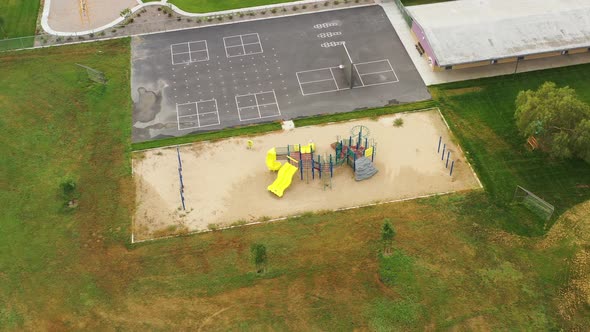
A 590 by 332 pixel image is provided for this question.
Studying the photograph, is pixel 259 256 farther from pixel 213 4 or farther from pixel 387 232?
pixel 213 4

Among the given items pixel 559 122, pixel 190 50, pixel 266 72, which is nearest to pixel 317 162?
pixel 266 72

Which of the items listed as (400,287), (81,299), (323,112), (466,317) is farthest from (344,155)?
(81,299)

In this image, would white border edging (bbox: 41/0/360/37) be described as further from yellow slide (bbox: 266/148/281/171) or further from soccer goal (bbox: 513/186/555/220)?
soccer goal (bbox: 513/186/555/220)

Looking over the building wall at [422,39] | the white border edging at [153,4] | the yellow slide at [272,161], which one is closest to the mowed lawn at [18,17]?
the white border edging at [153,4]

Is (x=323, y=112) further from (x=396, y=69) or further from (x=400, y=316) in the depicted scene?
(x=400, y=316)

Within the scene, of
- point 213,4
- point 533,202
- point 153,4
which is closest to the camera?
point 533,202

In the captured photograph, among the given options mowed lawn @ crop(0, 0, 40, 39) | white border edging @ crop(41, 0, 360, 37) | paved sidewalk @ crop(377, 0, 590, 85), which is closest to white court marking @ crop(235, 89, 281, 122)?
paved sidewalk @ crop(377, 0, 590, 85)
